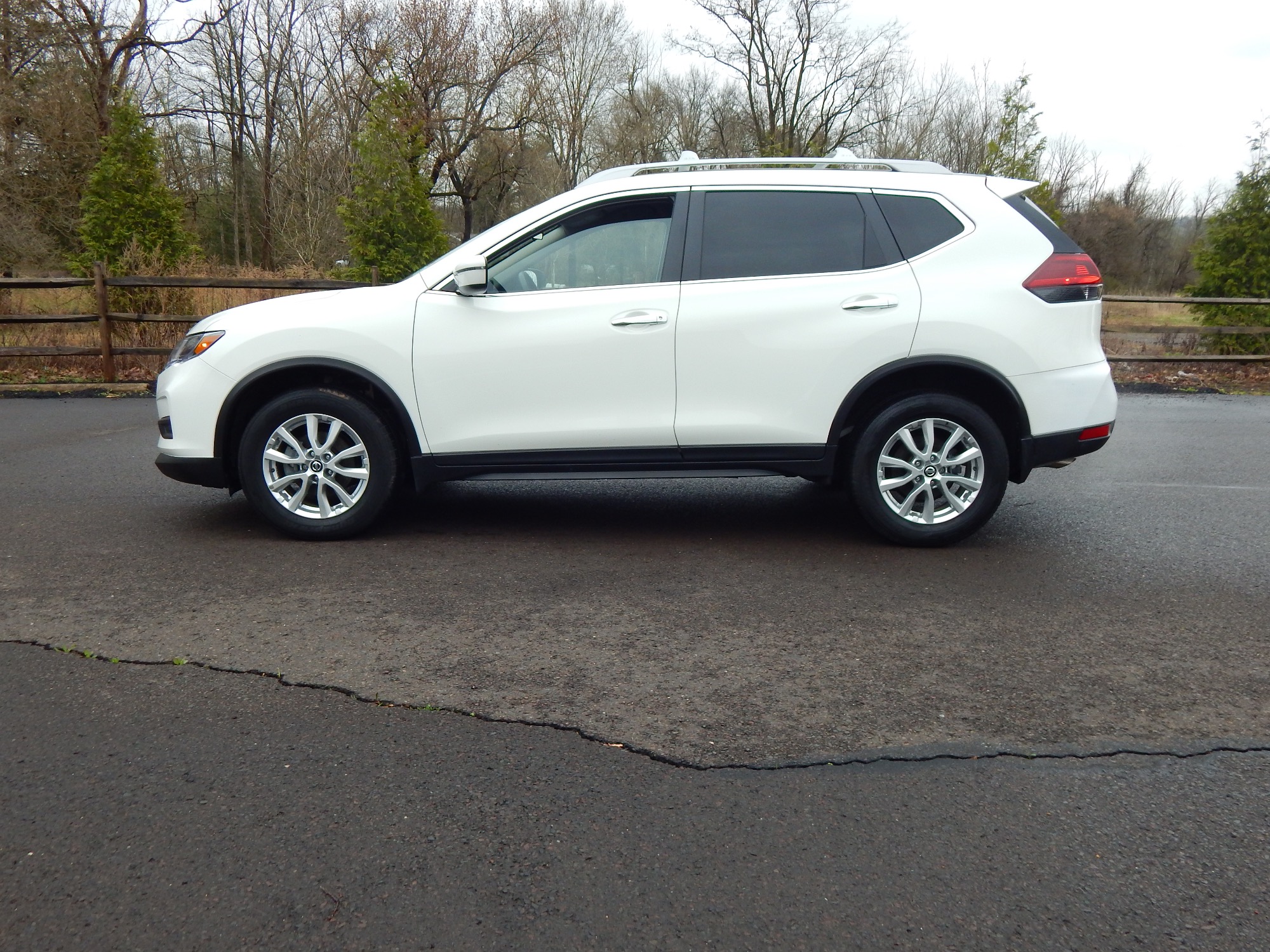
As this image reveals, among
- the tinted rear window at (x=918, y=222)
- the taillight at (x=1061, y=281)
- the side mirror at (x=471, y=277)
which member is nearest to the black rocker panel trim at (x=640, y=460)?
the side mirror at (x=471, y=277)

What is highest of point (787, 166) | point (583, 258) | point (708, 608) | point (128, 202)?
point (128, 202)

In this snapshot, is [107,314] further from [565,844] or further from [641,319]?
[565,844]

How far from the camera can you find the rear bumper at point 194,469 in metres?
5.59

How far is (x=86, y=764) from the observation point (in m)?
3.04

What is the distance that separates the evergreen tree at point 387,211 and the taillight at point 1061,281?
643 inches

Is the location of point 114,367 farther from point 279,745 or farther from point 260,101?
point 260,101

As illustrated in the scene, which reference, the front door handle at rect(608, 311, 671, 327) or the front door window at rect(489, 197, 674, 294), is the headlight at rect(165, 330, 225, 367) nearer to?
the front door window at rect(489, 197, 674, 294)

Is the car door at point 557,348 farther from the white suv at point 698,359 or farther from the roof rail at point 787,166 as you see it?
the roof rail at point 787,166

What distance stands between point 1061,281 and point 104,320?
12.5 m

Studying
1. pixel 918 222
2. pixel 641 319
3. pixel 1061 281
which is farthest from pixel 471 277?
pixel 1061 281

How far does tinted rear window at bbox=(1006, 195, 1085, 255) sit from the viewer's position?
5.43 metres

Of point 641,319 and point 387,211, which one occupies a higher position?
point 387,211

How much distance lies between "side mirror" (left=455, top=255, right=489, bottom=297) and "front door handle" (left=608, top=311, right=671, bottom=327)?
2.30 feet

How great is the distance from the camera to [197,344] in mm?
5629
